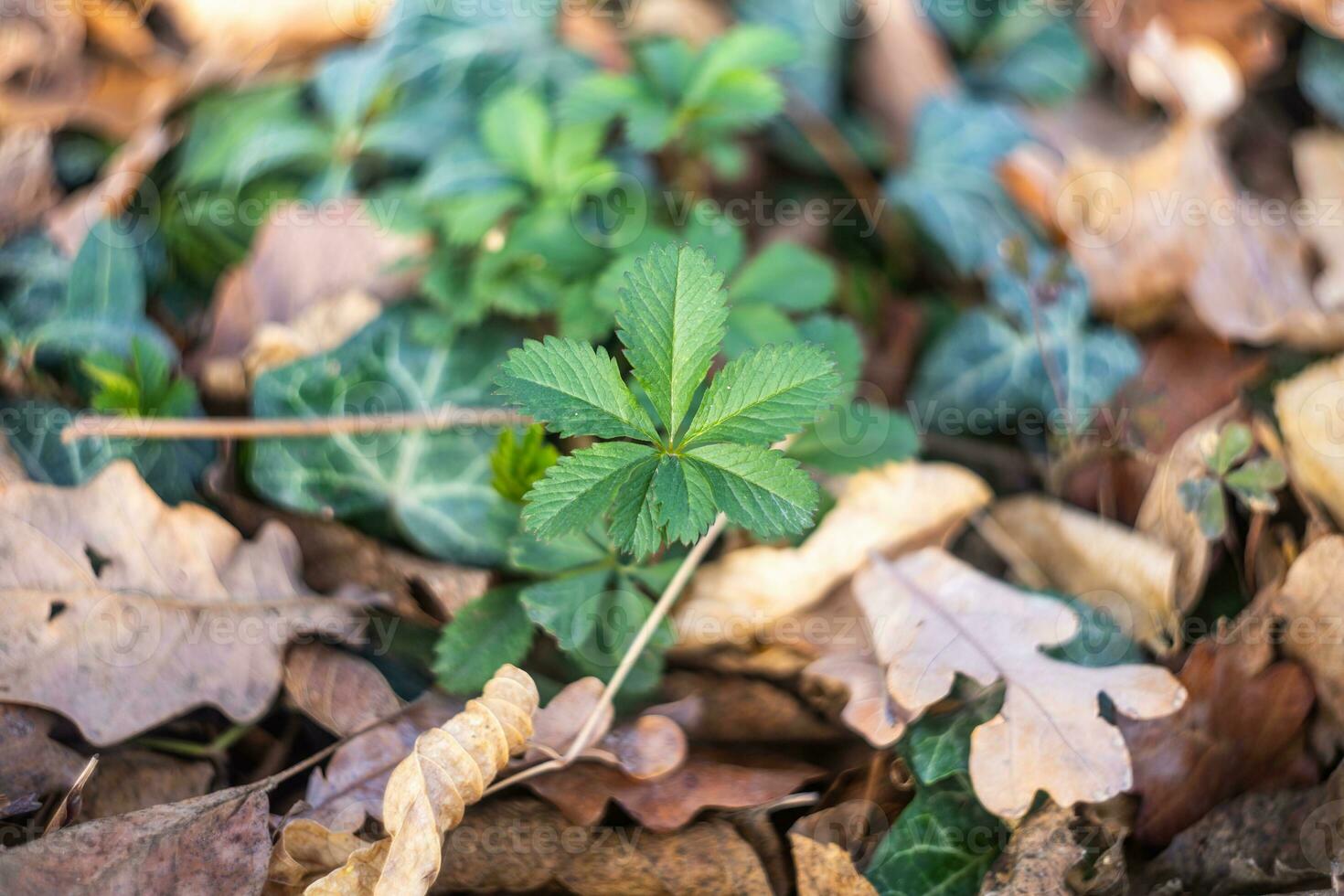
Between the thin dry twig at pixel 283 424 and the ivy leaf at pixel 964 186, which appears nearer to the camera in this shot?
the thin dry twig at pixel 283 424

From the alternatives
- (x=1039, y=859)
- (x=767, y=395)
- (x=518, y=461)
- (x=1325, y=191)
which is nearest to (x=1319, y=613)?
(x=1039, y=859)

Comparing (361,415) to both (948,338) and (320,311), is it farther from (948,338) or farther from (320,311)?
(948,338)

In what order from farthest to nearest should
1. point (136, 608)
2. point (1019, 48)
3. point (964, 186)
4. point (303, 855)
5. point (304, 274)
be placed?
point (1019, 48)
point (964, 186)
point (304, 274)
point (136, 608)
point (303, 855)

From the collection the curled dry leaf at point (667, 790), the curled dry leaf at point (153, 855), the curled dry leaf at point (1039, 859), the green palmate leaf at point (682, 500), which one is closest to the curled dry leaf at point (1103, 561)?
the curled dry leaf at point (1039, 859)

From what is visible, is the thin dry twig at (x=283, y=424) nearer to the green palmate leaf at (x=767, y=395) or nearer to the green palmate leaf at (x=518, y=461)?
the green palmate leaf at (x=518, y=461)

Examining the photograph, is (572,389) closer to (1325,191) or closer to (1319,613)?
(1319,613)

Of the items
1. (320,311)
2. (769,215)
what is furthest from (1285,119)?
(320,311)

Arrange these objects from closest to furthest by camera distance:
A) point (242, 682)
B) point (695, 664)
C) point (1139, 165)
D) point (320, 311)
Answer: point (242, 682)
point (695, 664)
point (320, 311)
point (1139, 165)
